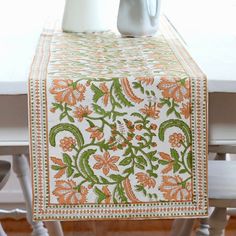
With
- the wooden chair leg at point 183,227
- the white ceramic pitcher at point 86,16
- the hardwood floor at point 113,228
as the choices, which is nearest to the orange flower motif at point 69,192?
the white ceramic pitcher at point 86,16

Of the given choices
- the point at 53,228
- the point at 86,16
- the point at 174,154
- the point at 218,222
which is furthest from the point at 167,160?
the point at 53,228

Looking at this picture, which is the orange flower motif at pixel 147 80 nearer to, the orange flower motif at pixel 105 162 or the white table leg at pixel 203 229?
the orange flower motif at pixel 105 162

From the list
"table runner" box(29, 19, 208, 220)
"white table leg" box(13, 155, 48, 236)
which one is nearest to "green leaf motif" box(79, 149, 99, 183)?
"table runner" box(29, 19, 208, 220)

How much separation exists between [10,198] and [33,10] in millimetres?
674

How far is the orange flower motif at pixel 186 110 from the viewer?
1011 millimetres

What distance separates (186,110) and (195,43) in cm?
41

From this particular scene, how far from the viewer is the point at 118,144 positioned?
40.0 inches

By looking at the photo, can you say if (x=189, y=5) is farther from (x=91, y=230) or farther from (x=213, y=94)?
(x=213, y=94)

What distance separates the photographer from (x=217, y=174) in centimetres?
143

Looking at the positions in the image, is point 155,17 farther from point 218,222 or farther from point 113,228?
point 113,228

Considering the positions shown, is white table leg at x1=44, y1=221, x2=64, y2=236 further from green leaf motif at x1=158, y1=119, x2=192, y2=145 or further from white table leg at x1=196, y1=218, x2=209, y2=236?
green leaf motif at x1=158, y1=119, x2=192, y2=145

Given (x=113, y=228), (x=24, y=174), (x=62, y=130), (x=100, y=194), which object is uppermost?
(x=62, y=130)

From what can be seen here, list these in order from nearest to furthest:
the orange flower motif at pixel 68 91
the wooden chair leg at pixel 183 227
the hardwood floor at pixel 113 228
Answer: the orange flower motif at pixel 68 91
the wooden chair leg at pixel 183 227
the hardwood floor at pixel 113 228

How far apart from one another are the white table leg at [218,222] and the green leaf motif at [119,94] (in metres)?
0.44
